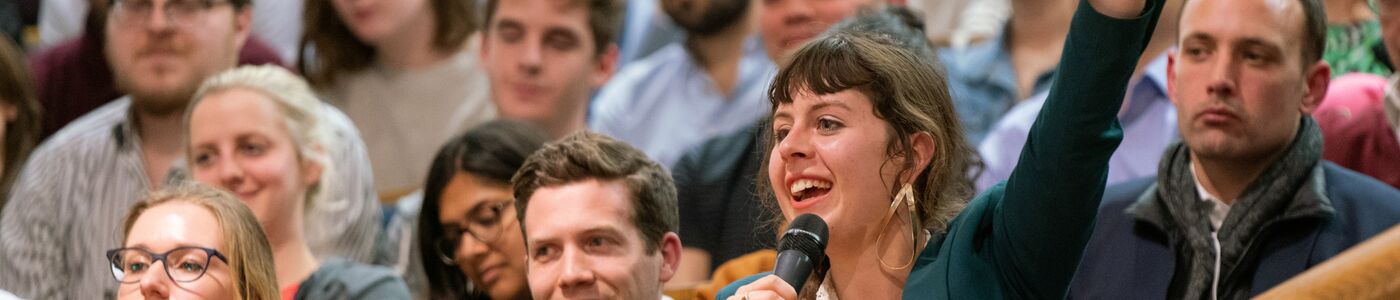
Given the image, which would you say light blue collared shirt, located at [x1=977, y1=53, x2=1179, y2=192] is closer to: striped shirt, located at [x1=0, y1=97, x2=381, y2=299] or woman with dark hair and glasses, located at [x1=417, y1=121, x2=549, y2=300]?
woman with dark hair and glasses, located at [x1=417, y1=121, x2=549, y2=300]

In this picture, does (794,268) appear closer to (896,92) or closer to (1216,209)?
(896,92)

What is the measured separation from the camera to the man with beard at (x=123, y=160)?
389 centimetres

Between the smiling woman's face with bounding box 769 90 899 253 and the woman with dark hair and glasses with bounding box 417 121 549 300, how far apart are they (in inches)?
51.5

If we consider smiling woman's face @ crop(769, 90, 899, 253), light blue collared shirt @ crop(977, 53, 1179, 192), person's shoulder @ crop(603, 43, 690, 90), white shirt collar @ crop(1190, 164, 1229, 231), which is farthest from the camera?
person's shoulder @ crop(603, 43, 690, 90)

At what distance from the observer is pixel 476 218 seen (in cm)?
359

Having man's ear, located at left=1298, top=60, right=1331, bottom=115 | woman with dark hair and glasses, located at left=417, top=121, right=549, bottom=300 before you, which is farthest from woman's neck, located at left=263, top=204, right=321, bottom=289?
man's ear, located at left=1298, top=60, right=1331, bottom=115

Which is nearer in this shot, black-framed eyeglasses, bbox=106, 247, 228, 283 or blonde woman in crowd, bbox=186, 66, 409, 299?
black-framed eyeglasses, bbox=106, 247, 228, 283

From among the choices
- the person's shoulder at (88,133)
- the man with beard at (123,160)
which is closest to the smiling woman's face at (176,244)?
the man with beard at (123,160)

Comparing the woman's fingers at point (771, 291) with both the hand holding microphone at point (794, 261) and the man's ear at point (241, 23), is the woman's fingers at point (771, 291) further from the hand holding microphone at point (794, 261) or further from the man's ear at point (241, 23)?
the man's ear at point (241, 23)

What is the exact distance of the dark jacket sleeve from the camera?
6.49 feet

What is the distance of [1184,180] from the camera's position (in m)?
3.01

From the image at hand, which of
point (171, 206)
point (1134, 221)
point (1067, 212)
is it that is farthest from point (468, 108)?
point (1067, 212)

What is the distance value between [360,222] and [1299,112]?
1888 millimetres

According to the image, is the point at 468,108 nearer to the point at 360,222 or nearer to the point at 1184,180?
the point at 360,222
